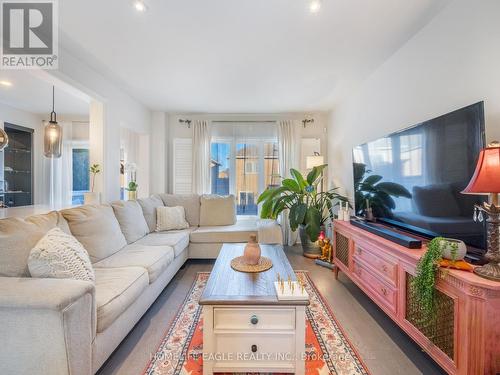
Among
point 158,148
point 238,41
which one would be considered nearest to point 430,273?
point 238,41

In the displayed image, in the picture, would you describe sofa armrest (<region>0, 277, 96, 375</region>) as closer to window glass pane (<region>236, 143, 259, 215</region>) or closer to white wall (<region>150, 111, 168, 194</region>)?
white wall (<region>150, 111, 168, 194</region>)

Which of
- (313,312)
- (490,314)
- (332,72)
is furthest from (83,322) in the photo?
(332,72)

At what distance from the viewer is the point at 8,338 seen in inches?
44.9

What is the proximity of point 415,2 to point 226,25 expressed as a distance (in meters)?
1.39

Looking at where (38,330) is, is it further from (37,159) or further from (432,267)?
(37,159)

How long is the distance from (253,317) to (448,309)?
1087mm

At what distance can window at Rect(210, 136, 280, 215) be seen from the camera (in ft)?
14.7

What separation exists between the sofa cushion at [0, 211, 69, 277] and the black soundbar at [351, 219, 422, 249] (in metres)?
2.46

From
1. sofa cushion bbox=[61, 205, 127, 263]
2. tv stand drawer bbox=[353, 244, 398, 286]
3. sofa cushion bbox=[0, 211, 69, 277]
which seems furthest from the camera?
sofa cushion bbox=[61, 205, 127, 263]

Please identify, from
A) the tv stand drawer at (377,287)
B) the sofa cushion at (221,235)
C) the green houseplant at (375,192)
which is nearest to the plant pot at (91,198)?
the sofa cushion at (221,235)

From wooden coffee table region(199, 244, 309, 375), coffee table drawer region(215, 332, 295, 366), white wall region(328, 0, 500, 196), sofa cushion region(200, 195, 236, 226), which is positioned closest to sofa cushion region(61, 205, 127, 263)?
wooden coffee table region(199, 244, 309, 375)

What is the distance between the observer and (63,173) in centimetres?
446

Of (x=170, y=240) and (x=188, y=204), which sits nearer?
(x=170, y=240)

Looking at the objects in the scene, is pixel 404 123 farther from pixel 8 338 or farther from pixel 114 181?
pixel 114 181
